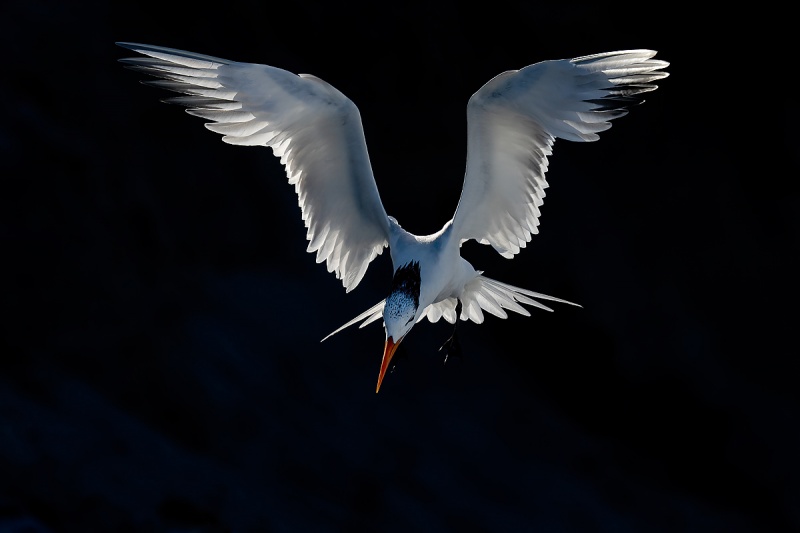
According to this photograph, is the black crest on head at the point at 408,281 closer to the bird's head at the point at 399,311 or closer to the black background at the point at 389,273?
the bird's head at the point at 399,311

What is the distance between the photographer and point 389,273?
7730 mm

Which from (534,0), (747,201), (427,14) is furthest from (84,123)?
(747,201)

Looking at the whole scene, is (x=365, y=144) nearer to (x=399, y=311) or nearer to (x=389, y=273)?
(x=399, y=311)

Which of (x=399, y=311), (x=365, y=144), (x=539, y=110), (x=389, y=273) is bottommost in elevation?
(x=389, y=273)

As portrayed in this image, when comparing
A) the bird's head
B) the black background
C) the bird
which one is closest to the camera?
the bird's head

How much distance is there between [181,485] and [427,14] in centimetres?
372

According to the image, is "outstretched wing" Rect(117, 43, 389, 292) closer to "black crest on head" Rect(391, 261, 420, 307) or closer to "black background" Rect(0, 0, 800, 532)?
"black crest on head" Rect(391, 261, 420, 307)

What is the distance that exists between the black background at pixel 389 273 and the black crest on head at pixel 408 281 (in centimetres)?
197

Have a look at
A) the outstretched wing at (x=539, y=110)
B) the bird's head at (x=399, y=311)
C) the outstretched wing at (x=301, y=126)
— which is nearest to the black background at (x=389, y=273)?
the outstretched wing at (x=301, y=126)

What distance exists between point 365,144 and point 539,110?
2.89ft

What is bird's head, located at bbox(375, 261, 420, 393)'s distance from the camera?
501 centimetres

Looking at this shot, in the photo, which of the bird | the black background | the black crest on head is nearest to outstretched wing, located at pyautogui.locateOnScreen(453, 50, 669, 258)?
the bird

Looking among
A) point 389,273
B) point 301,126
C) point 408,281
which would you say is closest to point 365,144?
point 301,126

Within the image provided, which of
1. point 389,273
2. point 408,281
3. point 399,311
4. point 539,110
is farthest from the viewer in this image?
point 389,273
